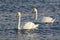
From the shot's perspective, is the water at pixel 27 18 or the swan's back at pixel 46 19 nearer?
the water at pixel 27 18

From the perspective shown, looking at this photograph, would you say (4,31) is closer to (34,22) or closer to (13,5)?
(34,22)

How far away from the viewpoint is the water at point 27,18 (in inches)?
811

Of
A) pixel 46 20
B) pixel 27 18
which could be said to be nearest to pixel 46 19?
pixel 46 20

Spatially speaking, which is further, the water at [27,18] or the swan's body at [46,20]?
the swan's body at [46,20]

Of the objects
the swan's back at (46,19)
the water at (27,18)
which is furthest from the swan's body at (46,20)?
the water at (27,18)

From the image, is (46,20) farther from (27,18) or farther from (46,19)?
(27,18)

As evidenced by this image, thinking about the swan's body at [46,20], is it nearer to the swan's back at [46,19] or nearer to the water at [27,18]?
the swan's back at [46,19]

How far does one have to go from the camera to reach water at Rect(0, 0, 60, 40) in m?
20.6

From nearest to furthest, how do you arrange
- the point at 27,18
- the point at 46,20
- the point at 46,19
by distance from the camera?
the point at 46,20 → the point at 46,19 → the point at 27,18

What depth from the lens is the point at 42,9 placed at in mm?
27672

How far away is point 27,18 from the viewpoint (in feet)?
79.9

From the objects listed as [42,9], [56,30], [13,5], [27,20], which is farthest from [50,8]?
[56,30]

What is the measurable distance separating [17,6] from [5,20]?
203 inches

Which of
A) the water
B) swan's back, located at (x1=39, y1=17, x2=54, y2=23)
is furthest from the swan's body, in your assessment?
the water
